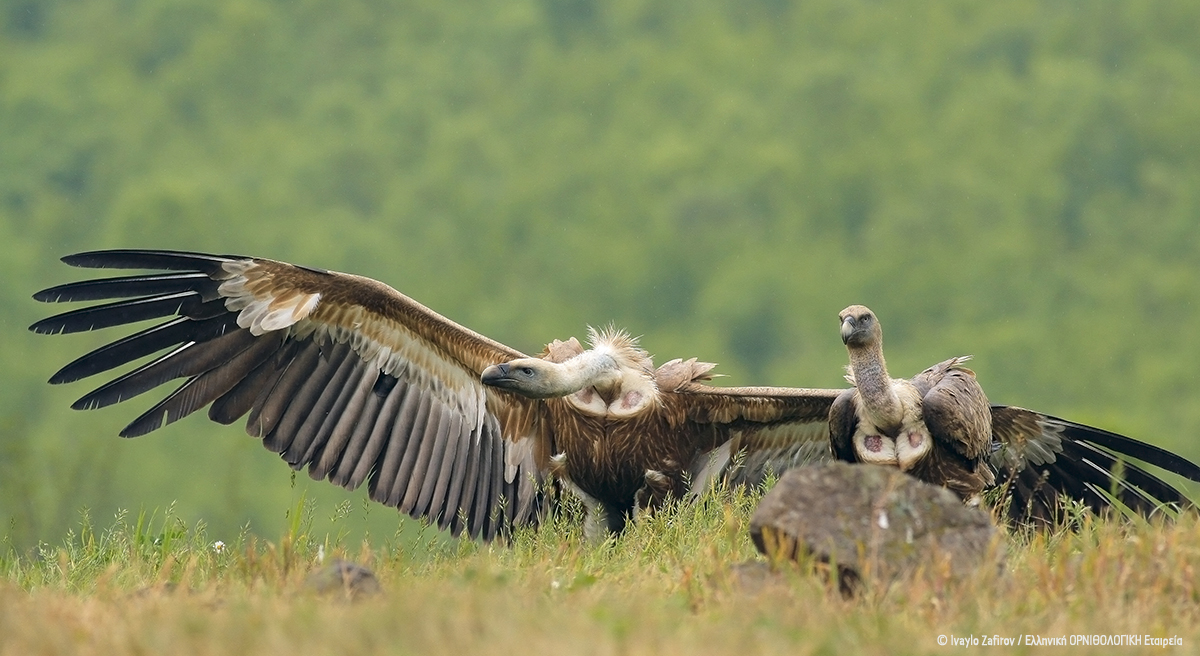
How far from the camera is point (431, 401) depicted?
8.27 metres

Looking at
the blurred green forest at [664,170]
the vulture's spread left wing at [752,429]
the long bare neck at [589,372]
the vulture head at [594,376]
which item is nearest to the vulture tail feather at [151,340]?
the vulture head at [594,376]

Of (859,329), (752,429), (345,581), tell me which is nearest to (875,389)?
(859,329)

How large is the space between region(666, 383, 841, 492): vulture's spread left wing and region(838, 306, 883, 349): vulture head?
50 cm

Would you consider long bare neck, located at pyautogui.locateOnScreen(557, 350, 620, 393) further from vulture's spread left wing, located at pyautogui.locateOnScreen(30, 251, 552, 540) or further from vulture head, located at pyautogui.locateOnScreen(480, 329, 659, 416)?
vulture's spread left wing, located at pyautogui.locateOnScreen(30, 251, 552, 540)

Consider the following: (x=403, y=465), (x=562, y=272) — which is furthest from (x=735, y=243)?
(x=403, y=465)

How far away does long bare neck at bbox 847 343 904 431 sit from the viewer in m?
7.36

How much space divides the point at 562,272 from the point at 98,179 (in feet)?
55.3

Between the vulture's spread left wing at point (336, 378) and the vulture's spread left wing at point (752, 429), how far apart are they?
821mm

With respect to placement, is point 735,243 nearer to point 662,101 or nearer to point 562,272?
point 562,272

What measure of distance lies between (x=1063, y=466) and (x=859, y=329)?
157 cm

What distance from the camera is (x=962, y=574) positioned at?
5.02 m

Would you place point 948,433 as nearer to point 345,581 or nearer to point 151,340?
point 345,581

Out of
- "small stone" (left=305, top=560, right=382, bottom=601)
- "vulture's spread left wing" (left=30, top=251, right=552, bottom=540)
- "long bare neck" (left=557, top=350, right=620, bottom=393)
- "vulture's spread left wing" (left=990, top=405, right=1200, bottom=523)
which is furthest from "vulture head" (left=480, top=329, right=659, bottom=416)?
"small stone" (left=305, top=560, right=382, bottom=601)

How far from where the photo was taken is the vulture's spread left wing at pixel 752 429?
795 cm
